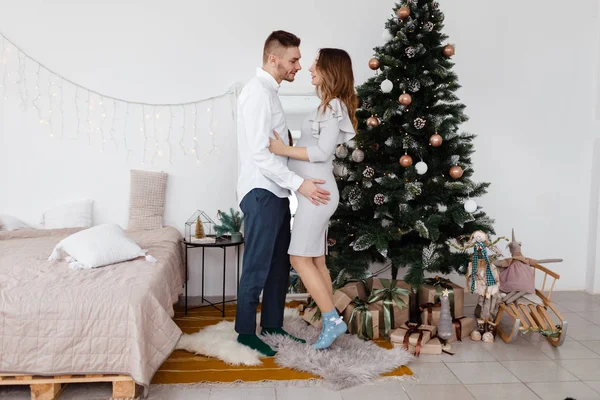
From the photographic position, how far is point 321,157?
278 cm

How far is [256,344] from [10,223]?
2165mm

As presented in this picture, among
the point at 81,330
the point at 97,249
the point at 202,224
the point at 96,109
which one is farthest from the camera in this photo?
the point at 96,109

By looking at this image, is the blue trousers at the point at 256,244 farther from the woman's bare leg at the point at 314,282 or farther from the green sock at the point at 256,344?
the woman's bare leg at the point at 314,282

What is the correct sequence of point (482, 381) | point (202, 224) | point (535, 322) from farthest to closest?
point (202, 224), point (535, 322), point (482, 381)

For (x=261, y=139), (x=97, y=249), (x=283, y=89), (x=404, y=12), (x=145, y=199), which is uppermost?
(x=404, y=12)

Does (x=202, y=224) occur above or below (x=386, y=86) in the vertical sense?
below

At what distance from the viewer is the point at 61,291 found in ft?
7.79

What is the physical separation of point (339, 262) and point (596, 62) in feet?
9.02

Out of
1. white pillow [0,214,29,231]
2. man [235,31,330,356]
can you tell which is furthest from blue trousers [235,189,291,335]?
white pillow [0,214,29,231]

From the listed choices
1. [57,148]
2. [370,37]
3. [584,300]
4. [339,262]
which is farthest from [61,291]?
[584,300]

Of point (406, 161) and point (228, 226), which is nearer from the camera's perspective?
point (406, 161)

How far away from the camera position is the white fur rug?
2631 millimetres

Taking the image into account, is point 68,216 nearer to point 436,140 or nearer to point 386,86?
point 386,86

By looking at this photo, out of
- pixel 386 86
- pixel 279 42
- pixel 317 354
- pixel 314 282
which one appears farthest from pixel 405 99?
pixel 317 354
